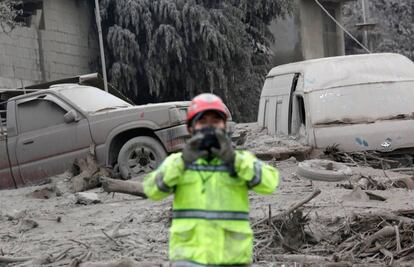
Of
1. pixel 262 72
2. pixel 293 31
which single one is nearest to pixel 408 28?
pixel 293 31

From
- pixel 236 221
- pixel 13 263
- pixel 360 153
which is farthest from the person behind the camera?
pixel 360 153

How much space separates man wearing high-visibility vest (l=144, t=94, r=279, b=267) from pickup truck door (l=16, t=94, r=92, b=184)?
720 cm

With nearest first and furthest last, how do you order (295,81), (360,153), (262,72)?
(360,153)
(295,81)
(262,72)

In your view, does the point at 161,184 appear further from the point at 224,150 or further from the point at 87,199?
the point at 87,199

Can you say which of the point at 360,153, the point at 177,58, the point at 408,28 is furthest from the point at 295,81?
the point at 408,28

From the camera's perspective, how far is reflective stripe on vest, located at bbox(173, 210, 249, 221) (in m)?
3.62

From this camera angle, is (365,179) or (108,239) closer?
(108,239)

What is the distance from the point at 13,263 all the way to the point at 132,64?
1341 cm

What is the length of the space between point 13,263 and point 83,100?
16.7 ft

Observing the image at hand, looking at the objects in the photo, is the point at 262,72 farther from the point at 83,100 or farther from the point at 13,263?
the point at 13,263

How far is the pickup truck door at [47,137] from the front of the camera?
10.8m

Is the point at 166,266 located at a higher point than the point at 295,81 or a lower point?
lower

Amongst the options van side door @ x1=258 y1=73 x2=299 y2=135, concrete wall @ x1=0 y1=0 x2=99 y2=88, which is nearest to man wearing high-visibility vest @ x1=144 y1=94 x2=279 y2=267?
van side door @ x1=258 y1=73 x2=299 y2=135

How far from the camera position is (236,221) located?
3668mm
